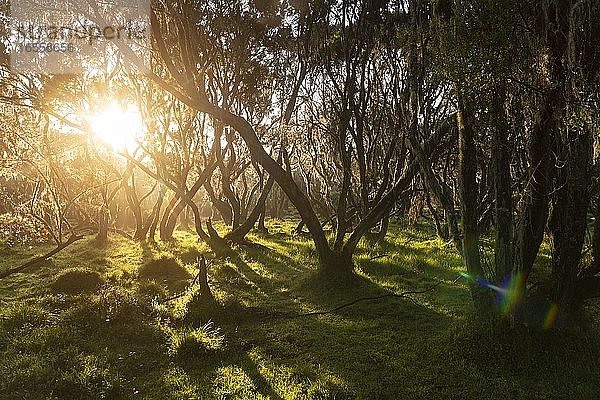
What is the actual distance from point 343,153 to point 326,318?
16.9 feet

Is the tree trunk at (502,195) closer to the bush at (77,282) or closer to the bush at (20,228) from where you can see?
the bush at (77,282)

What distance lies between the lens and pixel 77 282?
10.9m

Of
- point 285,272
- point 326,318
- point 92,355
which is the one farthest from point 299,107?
point 92,355

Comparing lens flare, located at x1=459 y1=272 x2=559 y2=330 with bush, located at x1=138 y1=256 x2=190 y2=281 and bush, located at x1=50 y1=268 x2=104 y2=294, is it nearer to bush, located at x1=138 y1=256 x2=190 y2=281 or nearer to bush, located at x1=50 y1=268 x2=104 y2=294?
bush, located at x1=138 y1=256 x2=190 y2=281

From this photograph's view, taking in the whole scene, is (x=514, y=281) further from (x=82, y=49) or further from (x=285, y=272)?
(x=82, y=49)

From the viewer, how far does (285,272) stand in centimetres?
1244

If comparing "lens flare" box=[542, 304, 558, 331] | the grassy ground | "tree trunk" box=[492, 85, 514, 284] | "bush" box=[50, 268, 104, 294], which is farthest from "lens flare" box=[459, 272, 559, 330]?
"bush" box=[50, 268, 104, 294]

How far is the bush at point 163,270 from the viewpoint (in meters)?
12.2

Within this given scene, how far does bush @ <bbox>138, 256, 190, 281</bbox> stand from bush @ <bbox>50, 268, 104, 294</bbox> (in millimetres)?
1280

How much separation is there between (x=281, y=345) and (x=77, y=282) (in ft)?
20.7

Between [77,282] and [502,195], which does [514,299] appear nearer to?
[502,195]

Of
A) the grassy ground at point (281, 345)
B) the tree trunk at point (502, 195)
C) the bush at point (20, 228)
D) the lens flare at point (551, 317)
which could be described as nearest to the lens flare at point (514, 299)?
the lens flare at point (551, 317)

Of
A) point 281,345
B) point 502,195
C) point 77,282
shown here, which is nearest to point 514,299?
point 502,195

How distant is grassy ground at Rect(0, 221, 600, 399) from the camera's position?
18.7 feet
